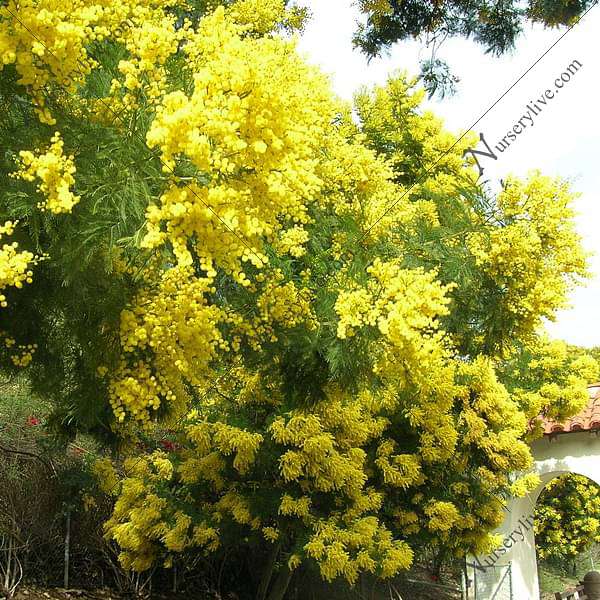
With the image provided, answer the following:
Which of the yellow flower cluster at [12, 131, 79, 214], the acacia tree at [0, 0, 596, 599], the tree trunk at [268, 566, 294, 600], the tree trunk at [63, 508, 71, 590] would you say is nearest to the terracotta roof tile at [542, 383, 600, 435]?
the acacia tree at [0, 0, 596, 599]

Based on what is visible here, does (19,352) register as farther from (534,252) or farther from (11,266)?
(534,252)

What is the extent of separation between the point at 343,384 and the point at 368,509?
296cm

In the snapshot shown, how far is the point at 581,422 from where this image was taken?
1153cm

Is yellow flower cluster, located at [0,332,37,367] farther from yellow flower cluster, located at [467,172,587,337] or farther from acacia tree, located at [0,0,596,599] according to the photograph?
yellow flower cluster, located at [467,172,587,337]

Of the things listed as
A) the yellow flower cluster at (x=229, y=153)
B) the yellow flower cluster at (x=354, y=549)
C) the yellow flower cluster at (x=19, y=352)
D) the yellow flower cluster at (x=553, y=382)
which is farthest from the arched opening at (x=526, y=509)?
the yellow flower cluster at (x=229, y=153)

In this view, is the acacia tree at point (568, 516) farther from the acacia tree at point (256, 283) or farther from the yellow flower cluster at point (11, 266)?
→ the yellow flower cluster at point (11, 266)

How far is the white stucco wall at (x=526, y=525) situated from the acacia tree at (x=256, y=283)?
2.55 metres

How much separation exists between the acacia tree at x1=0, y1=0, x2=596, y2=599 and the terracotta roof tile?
2103 millimetres

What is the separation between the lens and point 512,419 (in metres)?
9.68

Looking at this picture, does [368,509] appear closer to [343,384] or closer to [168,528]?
[168,528]

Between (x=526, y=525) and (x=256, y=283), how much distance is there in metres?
8.88

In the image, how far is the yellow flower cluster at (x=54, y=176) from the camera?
3.55 metres

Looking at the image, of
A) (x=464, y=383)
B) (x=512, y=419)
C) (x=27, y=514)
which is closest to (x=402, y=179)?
(x=464, y=383)

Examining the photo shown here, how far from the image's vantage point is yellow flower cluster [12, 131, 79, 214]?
3.55 meters
